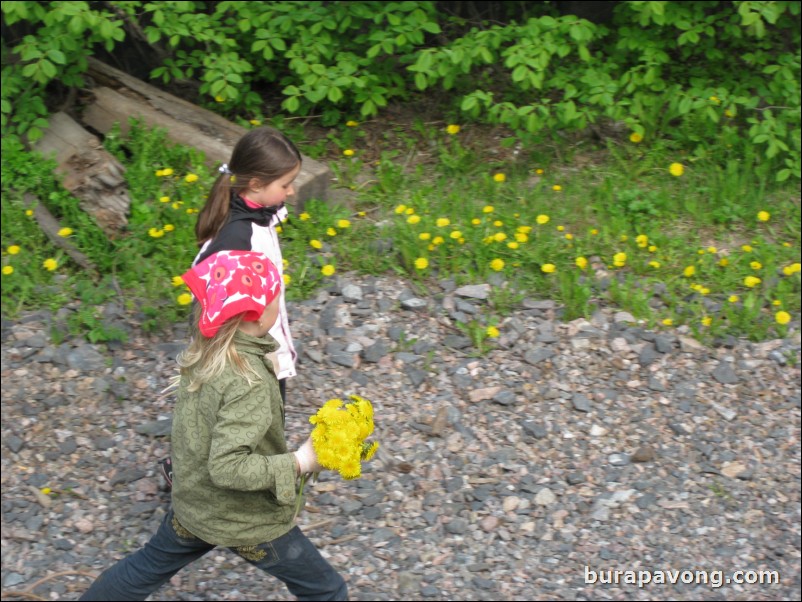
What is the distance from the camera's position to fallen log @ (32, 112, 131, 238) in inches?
183

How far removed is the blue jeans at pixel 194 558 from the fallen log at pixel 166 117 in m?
Answer: 2.36

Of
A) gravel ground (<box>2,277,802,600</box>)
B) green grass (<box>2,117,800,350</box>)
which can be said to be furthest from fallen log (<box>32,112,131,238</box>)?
gravel ground (<box>2,277,802,600</box>)

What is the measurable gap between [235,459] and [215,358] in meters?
0.28

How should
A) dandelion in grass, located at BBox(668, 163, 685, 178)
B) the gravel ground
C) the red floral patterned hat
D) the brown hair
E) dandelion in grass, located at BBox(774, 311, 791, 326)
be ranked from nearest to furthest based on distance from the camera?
the red floral patterned hat, the brown hair, the gravel ground, dandelion in grass, located at BBox(774, 311, 791, 326), dandelion in grass, located at BBox(668, 163, 685, 178)

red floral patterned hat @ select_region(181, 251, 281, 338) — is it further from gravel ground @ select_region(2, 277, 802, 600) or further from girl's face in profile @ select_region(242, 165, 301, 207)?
gravel ground @ select_region(2, 277, 802, 600)

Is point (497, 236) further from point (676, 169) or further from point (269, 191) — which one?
point (269, 191)

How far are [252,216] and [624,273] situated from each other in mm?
2148

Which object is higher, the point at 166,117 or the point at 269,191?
the point at 269,191

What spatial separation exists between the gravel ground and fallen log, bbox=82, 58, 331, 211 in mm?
1060

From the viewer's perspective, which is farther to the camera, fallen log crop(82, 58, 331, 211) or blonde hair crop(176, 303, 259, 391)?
fallen log crop(82, 58, 331, 211)

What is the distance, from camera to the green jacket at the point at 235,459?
8.02 feet

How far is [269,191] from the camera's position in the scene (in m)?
3.07

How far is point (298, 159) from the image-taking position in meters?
3.11

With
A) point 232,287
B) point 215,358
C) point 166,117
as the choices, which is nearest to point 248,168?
point 232,287
